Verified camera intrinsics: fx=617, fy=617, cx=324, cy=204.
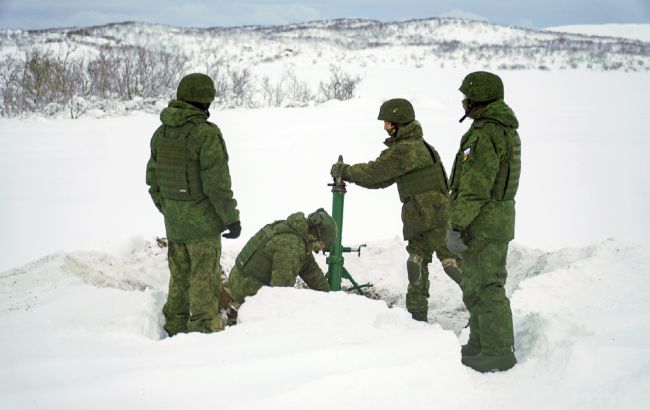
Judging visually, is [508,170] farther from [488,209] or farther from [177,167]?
[177,167]

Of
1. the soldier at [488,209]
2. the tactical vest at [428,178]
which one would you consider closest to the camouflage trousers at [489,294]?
the soldier at [488,209]

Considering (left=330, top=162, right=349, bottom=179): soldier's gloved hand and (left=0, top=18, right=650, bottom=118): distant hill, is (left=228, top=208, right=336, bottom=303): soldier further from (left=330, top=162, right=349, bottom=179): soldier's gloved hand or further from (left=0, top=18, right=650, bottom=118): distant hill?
(left=0, top=18, right=650, bottom=118): distant hill

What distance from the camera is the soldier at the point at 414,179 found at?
4.67 meters

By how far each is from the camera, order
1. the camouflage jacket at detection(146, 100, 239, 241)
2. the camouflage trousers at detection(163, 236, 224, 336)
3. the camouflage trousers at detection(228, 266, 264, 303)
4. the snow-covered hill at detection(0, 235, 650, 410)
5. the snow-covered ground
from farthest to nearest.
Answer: the camouflage trousers at detection(228, 266, 264, 303)
the camouflage trousers at detection(163, 236, 224, 336)
the camouflage jacket at detection(146, 100, 239, 241)
the snow-covered ground
the snow-covered hill at detection(0, 235, 650, 410)

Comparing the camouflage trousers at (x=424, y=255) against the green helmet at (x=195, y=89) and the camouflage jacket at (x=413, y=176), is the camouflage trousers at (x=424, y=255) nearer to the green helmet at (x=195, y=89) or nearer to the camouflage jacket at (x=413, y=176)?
the camouflage jacket at (x=413, y=176)

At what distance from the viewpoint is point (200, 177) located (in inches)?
160

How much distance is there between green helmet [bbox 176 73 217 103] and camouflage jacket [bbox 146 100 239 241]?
0.06 meters

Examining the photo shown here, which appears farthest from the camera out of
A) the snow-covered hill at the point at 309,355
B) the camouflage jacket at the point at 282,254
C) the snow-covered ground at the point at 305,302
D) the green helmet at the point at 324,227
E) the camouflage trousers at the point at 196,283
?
the green helmet at the point at 324,227

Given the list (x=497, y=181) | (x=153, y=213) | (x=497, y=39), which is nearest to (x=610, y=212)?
(x=497, y=181)

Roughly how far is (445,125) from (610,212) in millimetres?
7883

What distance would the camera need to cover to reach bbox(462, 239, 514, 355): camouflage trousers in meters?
3.50

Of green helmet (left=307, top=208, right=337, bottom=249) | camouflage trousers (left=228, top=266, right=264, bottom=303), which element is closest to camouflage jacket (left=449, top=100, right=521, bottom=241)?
green helmet (left=307, top=208, right=337, bottom=249)

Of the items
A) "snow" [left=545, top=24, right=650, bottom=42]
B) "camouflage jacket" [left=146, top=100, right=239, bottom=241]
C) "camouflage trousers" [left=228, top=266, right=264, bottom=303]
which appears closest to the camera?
"camouflage jacket" [left=146, top=100, right=239, bottom=241]

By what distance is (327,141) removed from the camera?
13.2 m
